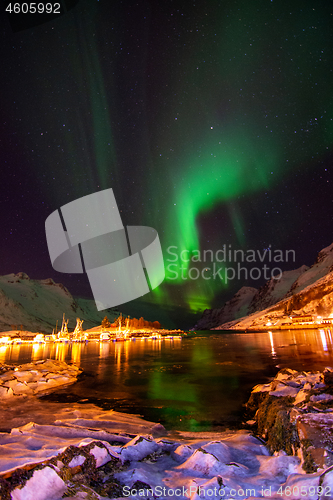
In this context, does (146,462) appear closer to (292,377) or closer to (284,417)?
(284,417)

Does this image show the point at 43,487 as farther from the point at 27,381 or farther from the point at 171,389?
the point at 27,381

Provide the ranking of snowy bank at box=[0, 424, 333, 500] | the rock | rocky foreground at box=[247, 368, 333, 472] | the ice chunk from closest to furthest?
the rock
snowy bank at box=[0, 424, 333, 500]
rocky foreground at box=[247, 368, 333, 472]
the ice chunk

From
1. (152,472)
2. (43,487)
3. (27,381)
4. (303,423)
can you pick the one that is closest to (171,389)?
(27,381)

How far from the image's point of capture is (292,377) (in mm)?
14531

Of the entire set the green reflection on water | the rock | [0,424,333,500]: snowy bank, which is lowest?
the green reflection on water

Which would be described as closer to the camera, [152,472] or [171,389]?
[152,472]

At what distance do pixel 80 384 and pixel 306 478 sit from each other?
19228mm

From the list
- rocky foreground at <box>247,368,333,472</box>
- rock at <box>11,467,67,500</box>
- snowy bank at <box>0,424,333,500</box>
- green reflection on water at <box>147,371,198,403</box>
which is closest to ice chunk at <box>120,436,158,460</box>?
snowy bank at <box>0,424,333,500</box>

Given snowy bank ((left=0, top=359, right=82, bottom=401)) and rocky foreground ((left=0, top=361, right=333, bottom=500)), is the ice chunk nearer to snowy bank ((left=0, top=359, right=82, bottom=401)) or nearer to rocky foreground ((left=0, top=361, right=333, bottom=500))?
rocky foreground ((left=0, top=361, right=333, bottom=500))

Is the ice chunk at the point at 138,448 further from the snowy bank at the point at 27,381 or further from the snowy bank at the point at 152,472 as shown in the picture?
the snowy bank at the point at 27,381

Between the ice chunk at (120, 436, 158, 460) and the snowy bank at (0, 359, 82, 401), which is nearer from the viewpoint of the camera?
the ice chunk at (120, 436, 158, 460)

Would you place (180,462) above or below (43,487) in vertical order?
below

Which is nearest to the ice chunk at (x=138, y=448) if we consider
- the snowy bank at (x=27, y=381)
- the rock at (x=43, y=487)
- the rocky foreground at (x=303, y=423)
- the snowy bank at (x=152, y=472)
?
the snowy bank at (x=152, y=472)

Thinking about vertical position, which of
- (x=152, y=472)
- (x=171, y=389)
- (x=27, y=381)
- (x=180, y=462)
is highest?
(x=27, y=381)
